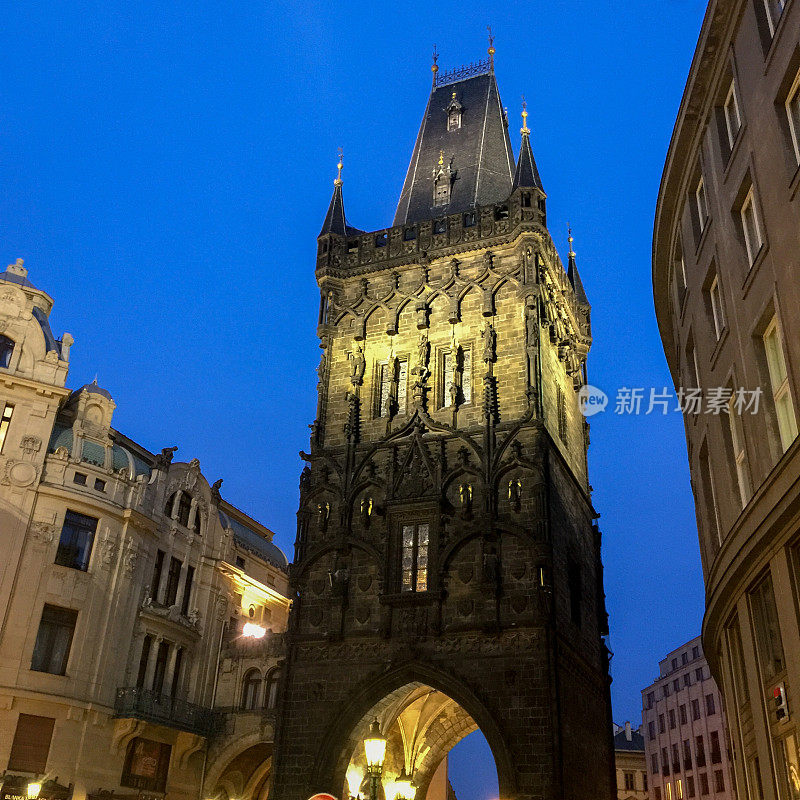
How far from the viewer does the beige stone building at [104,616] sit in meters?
33.7

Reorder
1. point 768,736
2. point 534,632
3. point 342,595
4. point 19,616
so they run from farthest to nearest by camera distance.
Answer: point 19,616, point 342,595, point 534,632, point 768,736

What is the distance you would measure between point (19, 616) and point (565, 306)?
25995 millimetres

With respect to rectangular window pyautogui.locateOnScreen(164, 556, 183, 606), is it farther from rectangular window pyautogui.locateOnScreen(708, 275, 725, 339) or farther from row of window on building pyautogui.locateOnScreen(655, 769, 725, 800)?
row of window on building pyautogui.locateOnScreen(655, 769, 725, 800)

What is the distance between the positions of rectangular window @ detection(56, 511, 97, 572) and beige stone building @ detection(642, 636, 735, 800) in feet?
147

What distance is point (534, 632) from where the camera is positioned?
28.4 meters

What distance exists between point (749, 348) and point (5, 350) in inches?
1225

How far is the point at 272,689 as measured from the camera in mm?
40312

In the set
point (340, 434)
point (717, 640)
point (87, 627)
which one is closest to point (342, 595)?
point (340, 434)

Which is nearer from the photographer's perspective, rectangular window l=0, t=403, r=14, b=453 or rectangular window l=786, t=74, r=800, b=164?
rectangular window l=786, t=74, r=800, b=164

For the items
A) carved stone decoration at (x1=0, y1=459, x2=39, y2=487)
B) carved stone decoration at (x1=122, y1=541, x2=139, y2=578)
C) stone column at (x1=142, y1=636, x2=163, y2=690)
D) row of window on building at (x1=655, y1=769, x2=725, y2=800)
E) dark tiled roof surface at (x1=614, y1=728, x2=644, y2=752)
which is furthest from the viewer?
dark tiled roof surface at (x1=614, y1=728, x2=644, y2=752)

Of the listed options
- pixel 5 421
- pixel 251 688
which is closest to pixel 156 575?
pixel 251 688

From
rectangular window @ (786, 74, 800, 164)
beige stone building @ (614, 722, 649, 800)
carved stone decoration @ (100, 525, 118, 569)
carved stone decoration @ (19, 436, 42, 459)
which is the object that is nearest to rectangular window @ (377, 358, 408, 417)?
carved stone decoration @ (100, 525, 118, 569)

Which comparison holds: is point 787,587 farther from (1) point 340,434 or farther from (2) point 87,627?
(2) point 87,627

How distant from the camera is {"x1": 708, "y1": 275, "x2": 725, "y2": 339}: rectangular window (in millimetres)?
20172
